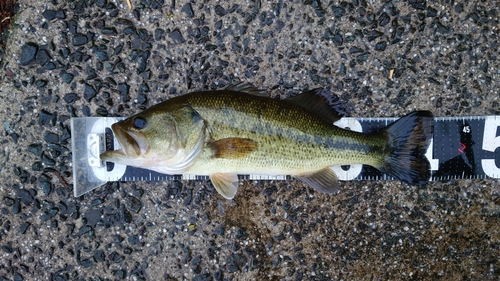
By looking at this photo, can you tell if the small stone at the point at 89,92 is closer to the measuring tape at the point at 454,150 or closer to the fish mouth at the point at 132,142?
the fish mouth at the point at 132,142

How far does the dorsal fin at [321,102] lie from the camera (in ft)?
9.75

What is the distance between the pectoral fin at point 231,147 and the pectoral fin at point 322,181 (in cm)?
56

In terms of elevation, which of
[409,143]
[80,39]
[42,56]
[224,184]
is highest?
[80,39]

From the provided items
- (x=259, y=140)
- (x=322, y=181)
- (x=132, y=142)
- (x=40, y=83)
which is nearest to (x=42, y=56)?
(x=40, y=83)

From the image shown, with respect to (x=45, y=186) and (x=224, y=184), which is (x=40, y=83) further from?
(x=224, y=184)

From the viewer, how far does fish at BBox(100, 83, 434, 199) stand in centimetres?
264

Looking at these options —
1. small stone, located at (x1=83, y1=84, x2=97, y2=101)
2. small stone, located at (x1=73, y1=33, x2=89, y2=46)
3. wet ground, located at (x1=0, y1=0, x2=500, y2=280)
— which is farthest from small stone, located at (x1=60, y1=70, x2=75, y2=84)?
small stone, located at (x1=73, y1=33, x2=89, y2=46)

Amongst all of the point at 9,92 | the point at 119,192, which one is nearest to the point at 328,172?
the point at 119,192

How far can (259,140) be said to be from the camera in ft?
8.98

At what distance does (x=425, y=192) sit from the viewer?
3.34 metres

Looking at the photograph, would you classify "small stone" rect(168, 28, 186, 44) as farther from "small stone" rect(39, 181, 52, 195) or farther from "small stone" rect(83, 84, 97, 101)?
"small stone" rect(39, 181, 52, 195)

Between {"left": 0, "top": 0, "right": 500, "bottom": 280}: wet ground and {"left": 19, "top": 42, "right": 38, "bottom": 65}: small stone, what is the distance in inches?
0.5

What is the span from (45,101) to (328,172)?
260cm

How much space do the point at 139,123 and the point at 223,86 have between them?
89 centimetres
